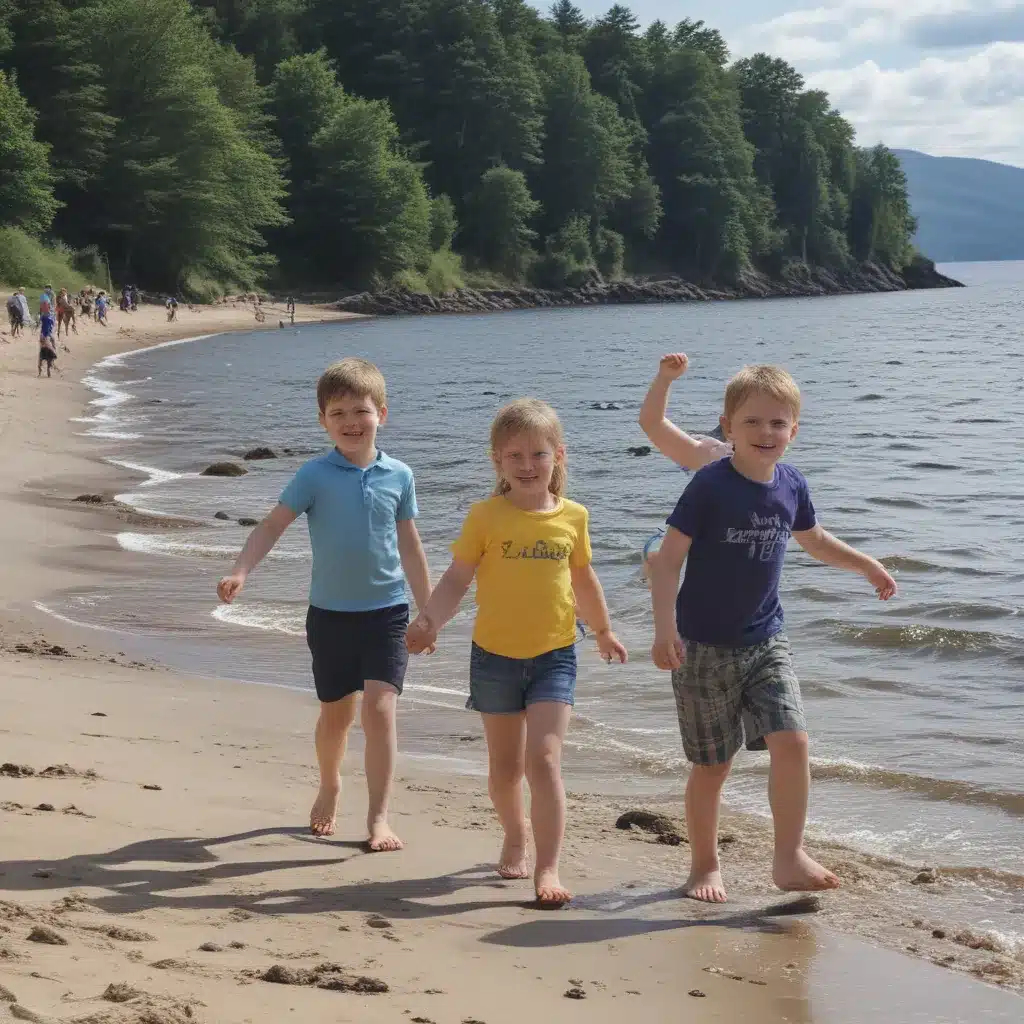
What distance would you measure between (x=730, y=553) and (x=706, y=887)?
1.09 metres

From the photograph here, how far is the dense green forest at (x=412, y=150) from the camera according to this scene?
66125 mm

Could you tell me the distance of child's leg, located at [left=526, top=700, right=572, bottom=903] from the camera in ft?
15.0

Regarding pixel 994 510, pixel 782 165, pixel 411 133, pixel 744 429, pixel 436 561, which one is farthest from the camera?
pixel 782 165

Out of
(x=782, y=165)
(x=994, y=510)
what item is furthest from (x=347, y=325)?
(x=782, y=165)

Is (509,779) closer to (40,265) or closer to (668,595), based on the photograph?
(668,595)

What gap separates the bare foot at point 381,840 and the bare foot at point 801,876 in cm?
132

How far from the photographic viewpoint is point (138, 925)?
3.88 meters

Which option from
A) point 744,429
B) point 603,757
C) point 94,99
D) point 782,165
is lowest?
point 603,757

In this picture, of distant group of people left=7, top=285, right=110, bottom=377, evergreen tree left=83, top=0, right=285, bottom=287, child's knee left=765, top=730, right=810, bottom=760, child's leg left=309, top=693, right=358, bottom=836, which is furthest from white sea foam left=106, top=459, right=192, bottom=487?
evergreen tree left=83, top=0, right=285, bottom=287

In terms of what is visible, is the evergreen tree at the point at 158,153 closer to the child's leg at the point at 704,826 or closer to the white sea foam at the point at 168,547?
the white sea foam at the point at 168,547

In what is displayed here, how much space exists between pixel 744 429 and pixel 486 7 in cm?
10276

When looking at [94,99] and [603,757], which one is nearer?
[603,757]

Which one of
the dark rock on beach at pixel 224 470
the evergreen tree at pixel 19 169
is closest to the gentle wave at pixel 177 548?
the dark rock on beach at pixel 224 470

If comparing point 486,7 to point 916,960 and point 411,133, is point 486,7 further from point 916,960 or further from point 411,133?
point 916,960
